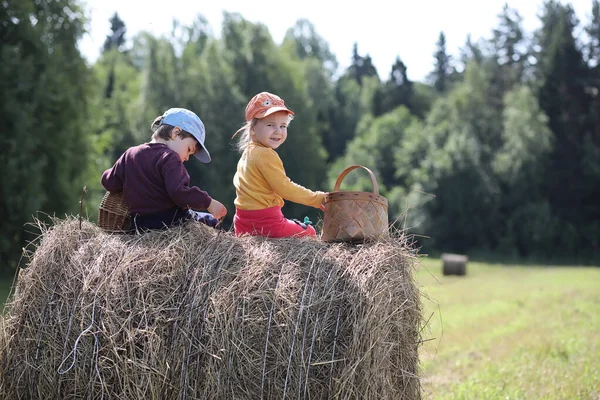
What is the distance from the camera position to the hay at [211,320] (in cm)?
439

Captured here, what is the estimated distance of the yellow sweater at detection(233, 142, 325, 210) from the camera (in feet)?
18.1

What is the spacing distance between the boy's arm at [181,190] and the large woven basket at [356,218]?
94 centimetres

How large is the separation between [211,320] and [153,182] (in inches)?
49.8

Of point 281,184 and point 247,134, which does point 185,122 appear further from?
point 281,184

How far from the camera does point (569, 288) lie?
19.7m

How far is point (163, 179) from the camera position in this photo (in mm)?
5270

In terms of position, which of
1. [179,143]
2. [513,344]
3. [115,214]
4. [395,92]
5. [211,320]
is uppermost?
[395,92]

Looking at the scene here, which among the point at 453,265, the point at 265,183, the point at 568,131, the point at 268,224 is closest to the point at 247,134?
the point at 265,183

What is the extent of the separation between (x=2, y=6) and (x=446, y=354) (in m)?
13.7

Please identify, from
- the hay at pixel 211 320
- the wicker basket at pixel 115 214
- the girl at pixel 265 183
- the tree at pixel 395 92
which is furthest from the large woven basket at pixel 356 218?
the tree at pixel 395 92

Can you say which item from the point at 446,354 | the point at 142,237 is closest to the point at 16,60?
the point at 446,354

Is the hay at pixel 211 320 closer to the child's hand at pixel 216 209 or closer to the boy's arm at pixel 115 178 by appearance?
the child's hand at pixel 216 209

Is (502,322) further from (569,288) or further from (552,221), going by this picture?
(552,221)

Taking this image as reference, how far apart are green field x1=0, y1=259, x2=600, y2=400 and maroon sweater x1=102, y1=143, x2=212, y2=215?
1.84 metres
